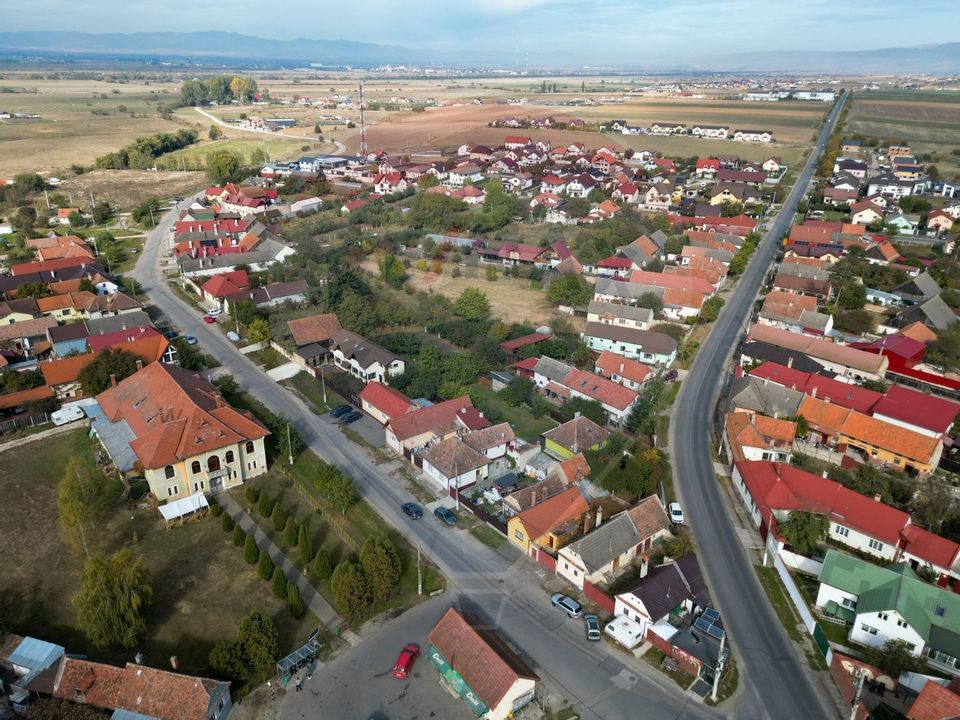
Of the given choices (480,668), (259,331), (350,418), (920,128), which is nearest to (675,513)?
(480,668)

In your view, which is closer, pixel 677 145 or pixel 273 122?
pixel 677 145

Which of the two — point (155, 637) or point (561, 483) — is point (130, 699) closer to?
point (155, 637)

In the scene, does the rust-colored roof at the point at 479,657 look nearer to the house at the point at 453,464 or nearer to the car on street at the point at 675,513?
the house at the point at 453,464

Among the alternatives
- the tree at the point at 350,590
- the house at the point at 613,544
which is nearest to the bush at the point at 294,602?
the tree at the point at 350,590

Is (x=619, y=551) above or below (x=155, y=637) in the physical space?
above

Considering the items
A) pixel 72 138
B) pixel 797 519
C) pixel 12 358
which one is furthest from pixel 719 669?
pixel 72 138

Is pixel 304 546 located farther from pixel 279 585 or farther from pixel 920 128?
pixel 920 128

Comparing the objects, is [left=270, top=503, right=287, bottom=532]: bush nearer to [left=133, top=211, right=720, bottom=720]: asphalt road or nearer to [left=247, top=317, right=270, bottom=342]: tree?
[left=133, top=211, right=720, bottom=720]: asphalt road
